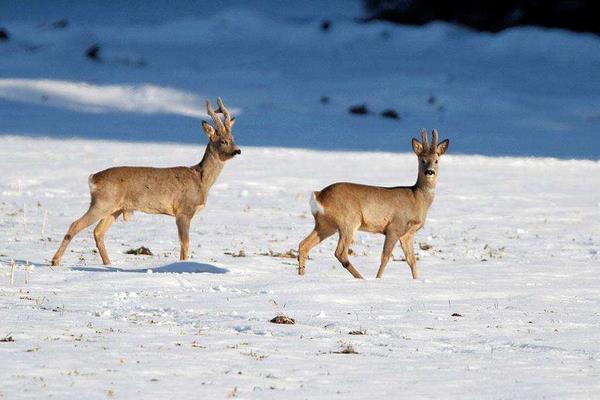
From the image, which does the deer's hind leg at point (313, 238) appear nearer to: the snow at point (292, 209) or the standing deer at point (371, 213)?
the standing deer at point (371, 213)

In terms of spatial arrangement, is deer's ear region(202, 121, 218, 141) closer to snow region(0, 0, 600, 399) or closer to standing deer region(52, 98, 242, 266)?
standing deer region(52, 98, 242, 266)

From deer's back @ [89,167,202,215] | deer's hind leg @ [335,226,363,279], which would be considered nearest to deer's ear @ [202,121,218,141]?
deer's back @ [89,167,202,215]

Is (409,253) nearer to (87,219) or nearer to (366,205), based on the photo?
(366,205)

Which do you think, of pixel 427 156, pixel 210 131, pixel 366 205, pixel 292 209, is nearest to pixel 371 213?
pixel 366 205

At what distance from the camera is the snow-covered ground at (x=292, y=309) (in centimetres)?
726

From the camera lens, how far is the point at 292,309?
32.6 ft

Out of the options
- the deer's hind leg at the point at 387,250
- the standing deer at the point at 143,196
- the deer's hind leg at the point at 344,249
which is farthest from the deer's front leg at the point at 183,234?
the deer's hind leg at the point at 387,250

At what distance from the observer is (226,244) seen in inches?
602

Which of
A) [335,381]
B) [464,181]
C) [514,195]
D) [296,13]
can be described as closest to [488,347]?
[335,381]

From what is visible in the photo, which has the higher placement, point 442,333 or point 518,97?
point 518,97

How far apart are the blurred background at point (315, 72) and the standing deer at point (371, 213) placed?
627 inches

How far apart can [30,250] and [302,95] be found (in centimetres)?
2226

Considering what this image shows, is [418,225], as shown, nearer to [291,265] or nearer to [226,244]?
[291,265]

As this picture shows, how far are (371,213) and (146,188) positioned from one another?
7.52 ft
